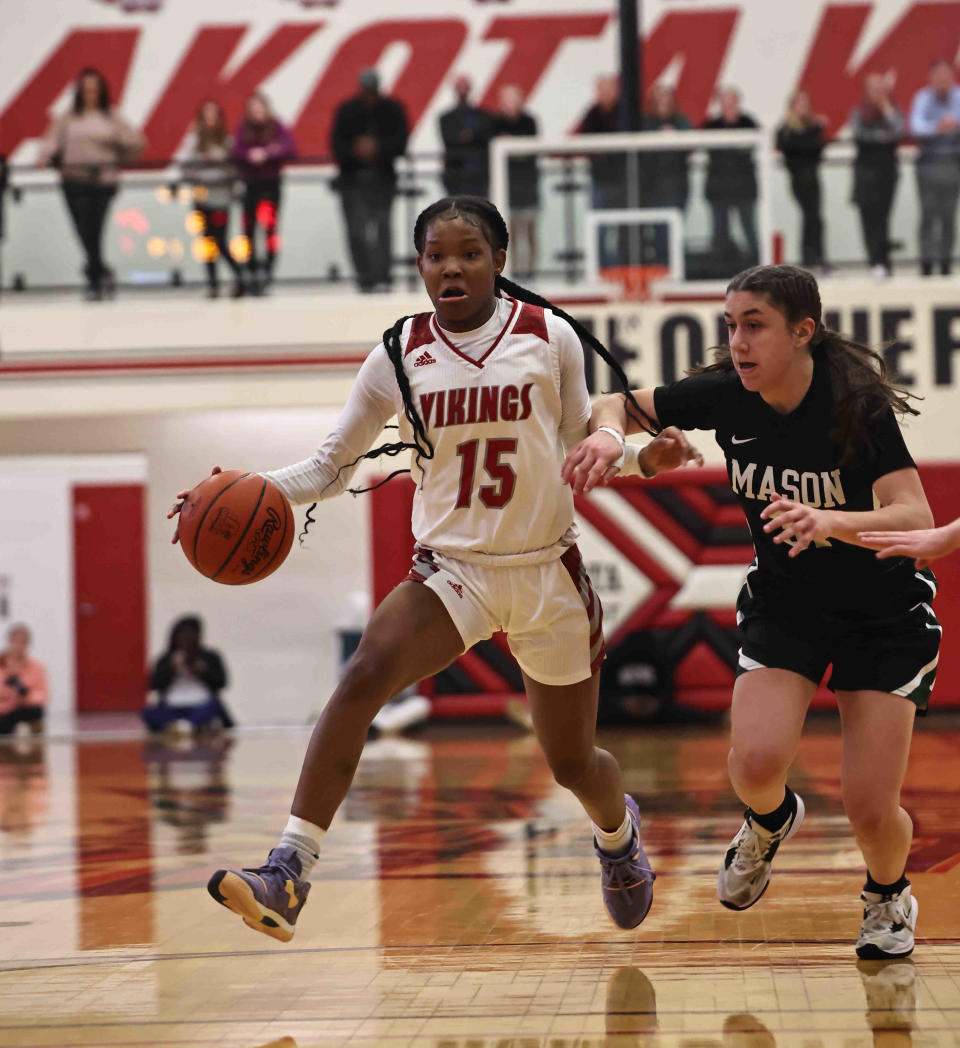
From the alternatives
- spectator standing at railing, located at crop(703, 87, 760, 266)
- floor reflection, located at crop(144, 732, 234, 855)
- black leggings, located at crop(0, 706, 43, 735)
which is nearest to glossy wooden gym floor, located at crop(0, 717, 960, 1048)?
floor reflection, located at crop(144, 732, 234, 855)

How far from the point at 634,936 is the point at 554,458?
4.63ft

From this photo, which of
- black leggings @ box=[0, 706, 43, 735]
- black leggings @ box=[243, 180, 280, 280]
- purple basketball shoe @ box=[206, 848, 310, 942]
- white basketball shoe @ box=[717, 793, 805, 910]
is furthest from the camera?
black leggings @ box=[0, 706, 43, 735]

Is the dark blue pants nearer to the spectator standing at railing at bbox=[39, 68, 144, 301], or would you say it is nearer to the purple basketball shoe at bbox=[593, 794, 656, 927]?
the spectator standing at railing at bbox=[39, 68, 144, 301]

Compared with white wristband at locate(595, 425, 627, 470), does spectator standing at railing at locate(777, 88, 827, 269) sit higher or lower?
higher

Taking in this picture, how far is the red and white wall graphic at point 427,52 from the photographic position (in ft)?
46.9

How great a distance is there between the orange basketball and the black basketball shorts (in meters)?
1.29

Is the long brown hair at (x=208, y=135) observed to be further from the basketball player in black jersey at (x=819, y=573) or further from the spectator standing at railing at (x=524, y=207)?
the basketball player in black jersey at (x=819, y=573)

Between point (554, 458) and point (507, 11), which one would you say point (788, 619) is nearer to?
point (554, 458)

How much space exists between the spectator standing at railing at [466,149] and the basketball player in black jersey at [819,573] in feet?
24.4

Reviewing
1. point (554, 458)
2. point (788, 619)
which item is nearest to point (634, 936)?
point (788, 619)

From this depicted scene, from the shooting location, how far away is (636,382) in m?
11.2

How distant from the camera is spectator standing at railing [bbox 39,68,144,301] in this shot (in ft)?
37.2

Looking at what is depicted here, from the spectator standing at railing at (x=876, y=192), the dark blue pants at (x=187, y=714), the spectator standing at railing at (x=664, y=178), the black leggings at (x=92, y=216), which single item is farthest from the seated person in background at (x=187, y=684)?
the spectator standing at railing at (x=876, y=192)

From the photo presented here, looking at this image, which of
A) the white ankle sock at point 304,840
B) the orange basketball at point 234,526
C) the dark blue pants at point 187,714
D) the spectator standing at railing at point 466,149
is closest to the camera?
the white ankle sock at point 304,840
